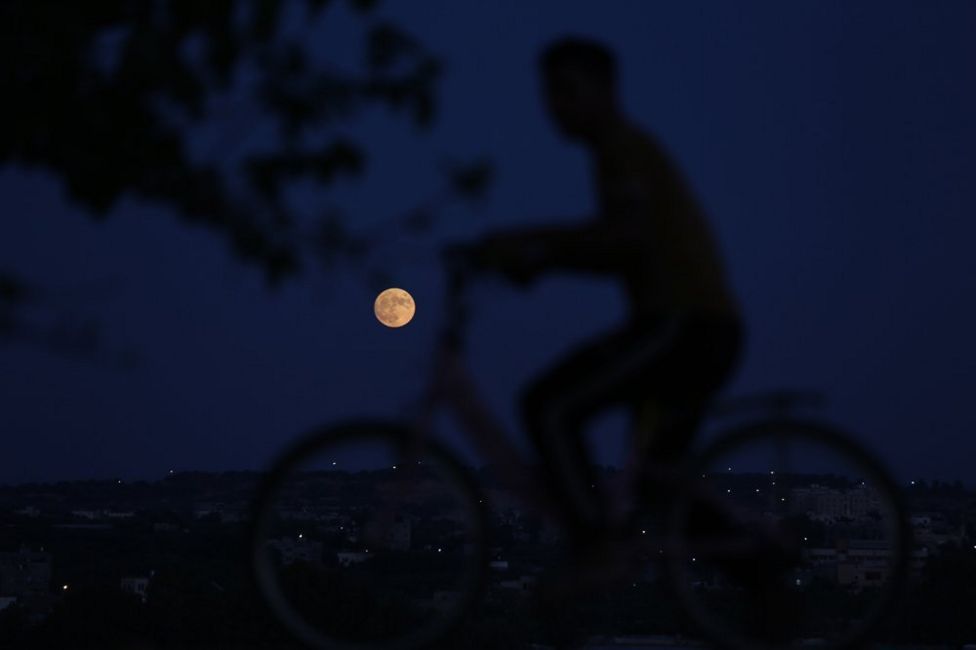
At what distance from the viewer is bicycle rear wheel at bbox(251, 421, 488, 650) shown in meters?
4.84

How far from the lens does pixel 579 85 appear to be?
4.67 m

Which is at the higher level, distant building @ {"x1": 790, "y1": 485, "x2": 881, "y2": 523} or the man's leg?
the man's leg

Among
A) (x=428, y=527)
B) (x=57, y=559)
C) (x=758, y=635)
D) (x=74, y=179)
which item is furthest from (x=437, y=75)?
(x=57, y=559)

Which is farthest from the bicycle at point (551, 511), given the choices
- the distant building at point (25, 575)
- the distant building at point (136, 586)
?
the distant building at point (136, 586)

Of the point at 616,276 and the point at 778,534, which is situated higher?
the point at 616,276

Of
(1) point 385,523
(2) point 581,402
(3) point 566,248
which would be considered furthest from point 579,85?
(1) point 385,523

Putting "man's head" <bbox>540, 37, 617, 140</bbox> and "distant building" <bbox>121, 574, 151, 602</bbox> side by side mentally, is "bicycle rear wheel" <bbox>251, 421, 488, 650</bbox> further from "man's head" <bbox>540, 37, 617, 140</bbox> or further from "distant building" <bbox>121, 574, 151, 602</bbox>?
"distant building" <bbox>121, 574, 151, 602</bbox>

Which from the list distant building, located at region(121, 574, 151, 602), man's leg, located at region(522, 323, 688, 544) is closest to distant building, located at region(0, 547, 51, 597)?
distant building, located at region(121, 574, 151, 602)

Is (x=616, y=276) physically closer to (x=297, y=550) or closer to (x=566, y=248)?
(x=566, y=248)

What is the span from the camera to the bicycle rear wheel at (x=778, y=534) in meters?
4.82

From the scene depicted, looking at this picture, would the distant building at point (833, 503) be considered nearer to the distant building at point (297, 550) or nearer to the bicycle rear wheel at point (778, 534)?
the bicycle rear wheel at point (778, 534)

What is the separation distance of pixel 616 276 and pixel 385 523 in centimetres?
111

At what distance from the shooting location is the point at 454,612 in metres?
4.84

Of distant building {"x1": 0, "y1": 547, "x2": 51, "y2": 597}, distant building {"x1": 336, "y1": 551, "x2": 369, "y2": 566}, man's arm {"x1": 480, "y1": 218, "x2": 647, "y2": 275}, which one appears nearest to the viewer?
man's arm {"x1": 480, "y1": 218, "x2": 647, "y2": 275}
